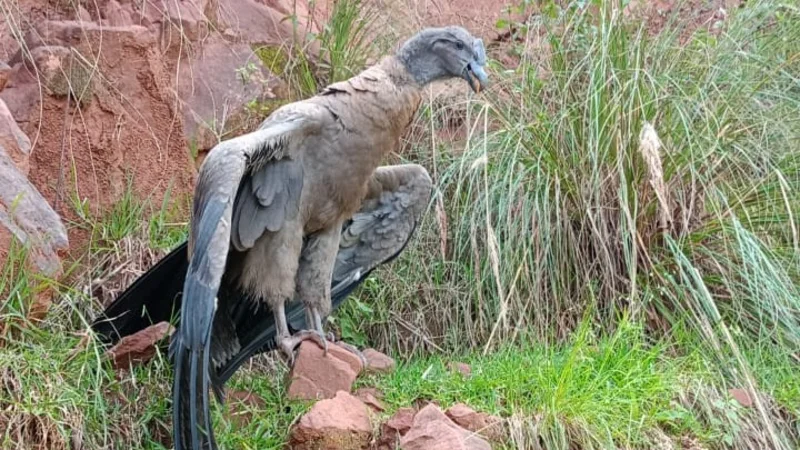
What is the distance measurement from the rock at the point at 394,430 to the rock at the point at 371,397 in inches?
8.9

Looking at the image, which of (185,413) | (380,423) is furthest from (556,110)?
(185,413)

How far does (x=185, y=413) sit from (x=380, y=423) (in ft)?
2.27

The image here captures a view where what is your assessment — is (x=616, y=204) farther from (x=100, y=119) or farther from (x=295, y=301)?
(x=100, y=119)

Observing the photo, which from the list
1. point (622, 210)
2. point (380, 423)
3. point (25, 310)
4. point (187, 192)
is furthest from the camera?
point (187, 192)

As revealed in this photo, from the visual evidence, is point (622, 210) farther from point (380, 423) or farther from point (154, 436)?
point (154, 436)

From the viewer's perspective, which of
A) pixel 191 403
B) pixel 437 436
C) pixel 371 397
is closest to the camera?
pixel 191 403

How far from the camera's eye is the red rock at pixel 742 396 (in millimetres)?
4519

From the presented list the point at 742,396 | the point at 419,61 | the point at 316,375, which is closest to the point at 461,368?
the point at 316,375

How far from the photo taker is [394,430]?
3.93m

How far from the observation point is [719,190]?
5.33 metres

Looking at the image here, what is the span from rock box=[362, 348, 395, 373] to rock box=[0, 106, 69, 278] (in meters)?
1.28

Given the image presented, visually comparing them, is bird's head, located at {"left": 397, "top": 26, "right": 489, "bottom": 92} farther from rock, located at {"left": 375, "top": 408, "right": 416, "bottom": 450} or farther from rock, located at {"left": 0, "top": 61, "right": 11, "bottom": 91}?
rock, located at {"left": 0, "top": 61, "right": 11, "bottom": 91}

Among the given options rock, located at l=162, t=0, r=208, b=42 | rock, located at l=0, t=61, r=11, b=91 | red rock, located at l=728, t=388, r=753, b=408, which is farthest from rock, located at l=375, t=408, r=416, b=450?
rock, located at l=162, t=0, r=208, b=42

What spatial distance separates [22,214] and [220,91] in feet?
6.34
